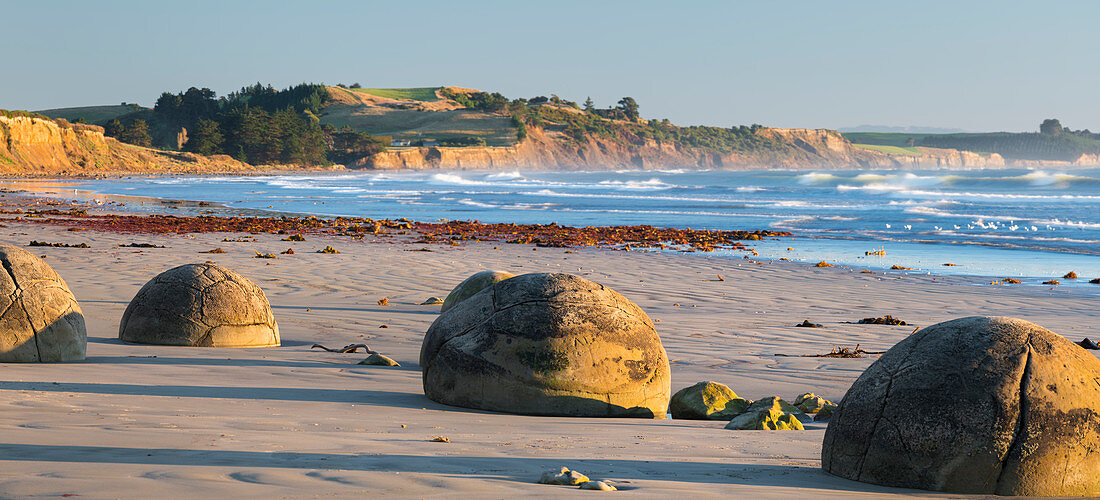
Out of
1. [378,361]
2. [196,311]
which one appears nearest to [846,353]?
[378,361]

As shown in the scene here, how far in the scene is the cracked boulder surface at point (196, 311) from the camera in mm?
10000

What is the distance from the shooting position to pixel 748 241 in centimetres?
2884

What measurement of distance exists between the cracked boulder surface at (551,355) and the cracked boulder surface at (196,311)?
3737 millimetres

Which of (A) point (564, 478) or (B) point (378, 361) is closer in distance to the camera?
(A) point (564, 478)

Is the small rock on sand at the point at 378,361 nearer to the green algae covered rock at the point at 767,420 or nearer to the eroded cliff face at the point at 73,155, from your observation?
the green algae covered rock at the point at 767,420

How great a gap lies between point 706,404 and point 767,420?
655 millimetres

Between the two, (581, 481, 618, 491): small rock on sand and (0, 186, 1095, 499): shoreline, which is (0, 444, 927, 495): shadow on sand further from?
(581, 481, 618, 491): small rock on sand

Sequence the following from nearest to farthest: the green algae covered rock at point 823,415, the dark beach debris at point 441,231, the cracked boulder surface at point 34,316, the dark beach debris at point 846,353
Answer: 1. the green algae covered rock at point 823,415
2. the cracked boulder surface at point 34,316
3. the dark beach debris at point 846,353
4. the dark beach debris at point 441,231

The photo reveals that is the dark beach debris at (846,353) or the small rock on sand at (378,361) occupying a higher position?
the small rock on sand at (378,361)

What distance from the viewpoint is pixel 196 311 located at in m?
10.0

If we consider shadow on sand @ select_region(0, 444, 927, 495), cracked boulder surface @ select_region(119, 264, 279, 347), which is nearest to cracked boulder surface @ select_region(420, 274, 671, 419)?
shadow on sand @ select_region(0, 444, 927, 495)

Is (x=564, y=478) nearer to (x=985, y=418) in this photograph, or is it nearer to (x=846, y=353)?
(x=985, y=418)

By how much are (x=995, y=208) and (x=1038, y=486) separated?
4716cm

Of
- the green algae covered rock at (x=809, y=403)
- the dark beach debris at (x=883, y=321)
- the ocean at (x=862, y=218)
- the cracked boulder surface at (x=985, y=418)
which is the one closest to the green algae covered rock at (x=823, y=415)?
the green algae covered rock at (x=809, y=403)
